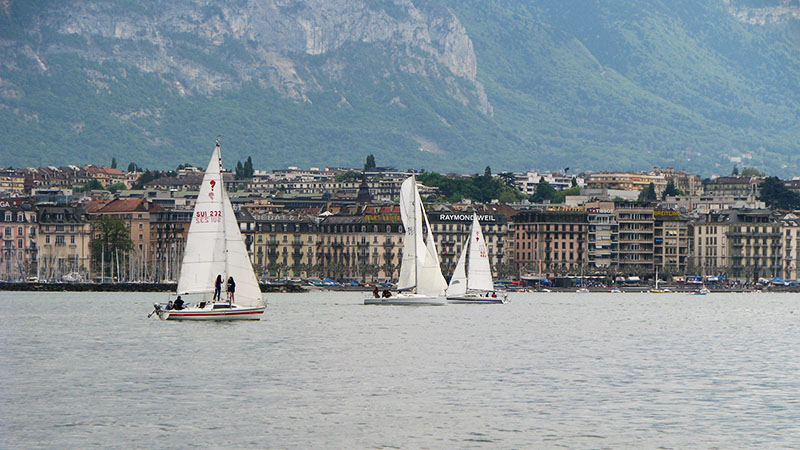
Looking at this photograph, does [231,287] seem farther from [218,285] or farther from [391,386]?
[391,386]

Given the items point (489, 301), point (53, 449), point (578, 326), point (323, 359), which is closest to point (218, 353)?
point (323, 359)

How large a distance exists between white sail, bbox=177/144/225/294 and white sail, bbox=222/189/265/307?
361 mm

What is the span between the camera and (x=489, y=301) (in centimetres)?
13475

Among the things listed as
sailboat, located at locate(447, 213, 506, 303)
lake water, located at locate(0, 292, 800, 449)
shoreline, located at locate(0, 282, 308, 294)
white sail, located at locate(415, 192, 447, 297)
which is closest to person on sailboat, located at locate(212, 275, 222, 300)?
lake water, located at locate(0, 292, 800, 449)

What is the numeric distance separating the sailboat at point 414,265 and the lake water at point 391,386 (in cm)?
2395

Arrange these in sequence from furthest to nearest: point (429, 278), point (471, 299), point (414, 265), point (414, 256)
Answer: point (471, 299)
point (429, 278)
point (414, 265)
point (414, 256)

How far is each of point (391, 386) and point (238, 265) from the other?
94.9 feet

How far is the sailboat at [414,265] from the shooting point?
11694 centimetres

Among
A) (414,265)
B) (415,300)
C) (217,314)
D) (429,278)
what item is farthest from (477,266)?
(217,314)

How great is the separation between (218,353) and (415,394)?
15.3 m

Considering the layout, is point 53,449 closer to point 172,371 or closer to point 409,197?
point 172,371

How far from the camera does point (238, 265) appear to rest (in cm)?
8362

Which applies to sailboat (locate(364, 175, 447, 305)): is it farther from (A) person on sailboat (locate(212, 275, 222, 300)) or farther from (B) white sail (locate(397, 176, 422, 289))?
(A) person on sailboat (locate(212, 275, 222, 300))

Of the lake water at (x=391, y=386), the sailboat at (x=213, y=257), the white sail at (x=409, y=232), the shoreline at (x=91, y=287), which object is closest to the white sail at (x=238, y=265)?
the sailboat at (x=213, y=257)
